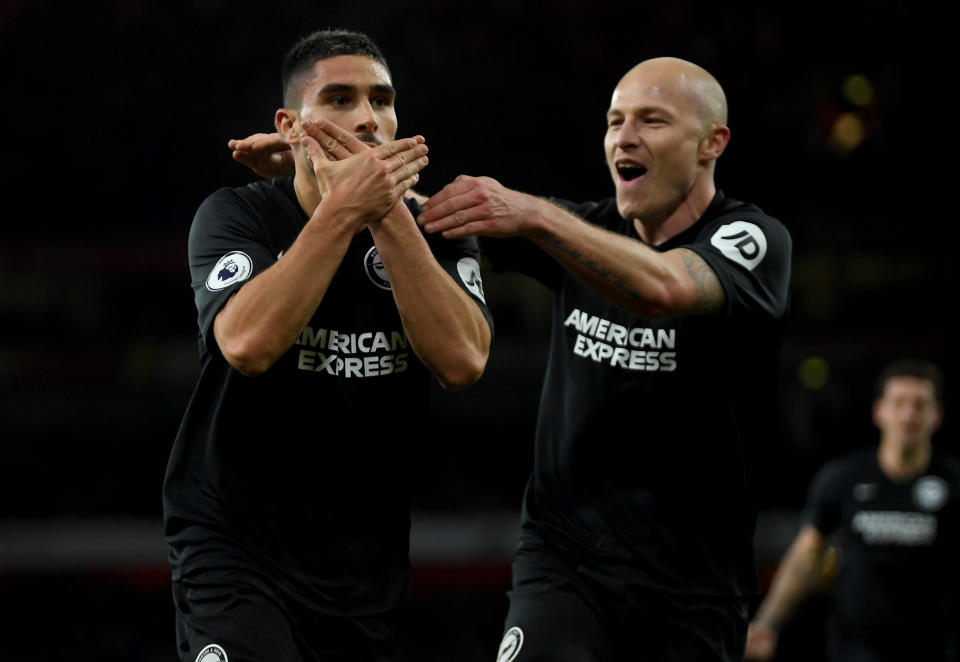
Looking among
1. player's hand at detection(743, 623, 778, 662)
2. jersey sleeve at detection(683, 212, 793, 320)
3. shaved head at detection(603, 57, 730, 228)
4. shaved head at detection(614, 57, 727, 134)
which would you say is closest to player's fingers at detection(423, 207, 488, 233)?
jersey sleeve at detection(683, 212, 793, 320)

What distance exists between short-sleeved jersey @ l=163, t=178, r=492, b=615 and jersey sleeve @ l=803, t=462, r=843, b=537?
4238mm

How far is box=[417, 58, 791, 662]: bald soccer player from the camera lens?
3.91 m

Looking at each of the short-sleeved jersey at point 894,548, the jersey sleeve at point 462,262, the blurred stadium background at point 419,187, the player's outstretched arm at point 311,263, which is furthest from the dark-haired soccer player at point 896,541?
the blurred stadium background at point 419,187

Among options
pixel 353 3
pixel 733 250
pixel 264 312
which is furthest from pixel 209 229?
pixel 353 3

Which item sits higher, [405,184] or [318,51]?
[318,51]

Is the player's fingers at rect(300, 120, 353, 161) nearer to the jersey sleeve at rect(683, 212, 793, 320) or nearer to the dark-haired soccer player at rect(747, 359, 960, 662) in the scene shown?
the jersey sleeve at rect(683, 212, 793, 320)

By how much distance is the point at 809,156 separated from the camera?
14438 millimetres

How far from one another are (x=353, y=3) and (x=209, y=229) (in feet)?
34.7

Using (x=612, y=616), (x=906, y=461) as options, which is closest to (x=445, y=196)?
(x=612, y=616)

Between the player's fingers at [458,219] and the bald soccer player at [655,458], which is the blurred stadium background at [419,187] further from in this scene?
the player's fingers at [458,219]

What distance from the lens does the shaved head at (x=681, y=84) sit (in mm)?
4258

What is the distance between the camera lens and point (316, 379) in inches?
136

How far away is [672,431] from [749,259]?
1.92ft

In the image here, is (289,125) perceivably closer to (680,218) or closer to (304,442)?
(304,442)
